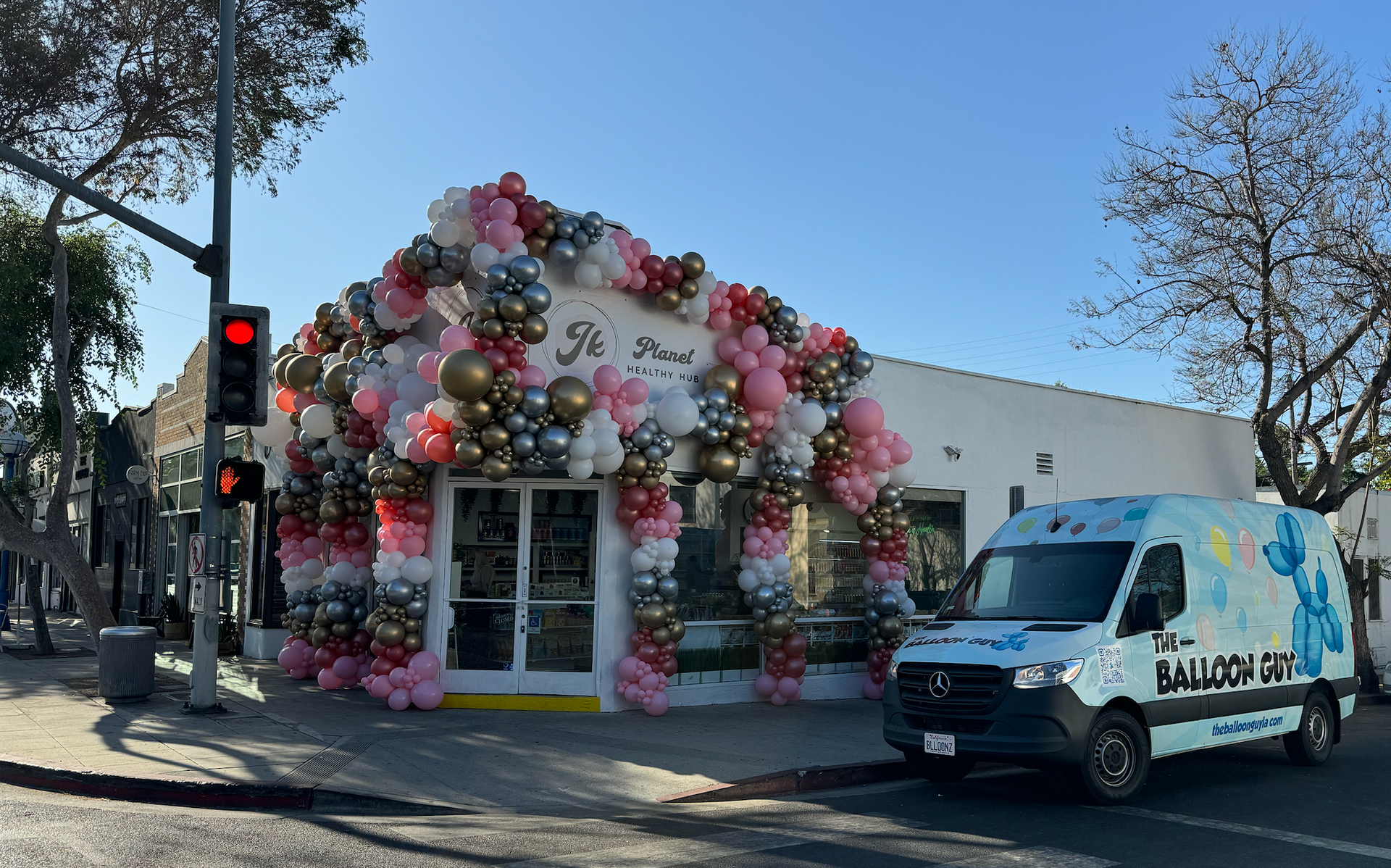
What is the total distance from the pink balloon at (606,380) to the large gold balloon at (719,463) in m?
1.69

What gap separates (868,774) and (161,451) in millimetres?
19330

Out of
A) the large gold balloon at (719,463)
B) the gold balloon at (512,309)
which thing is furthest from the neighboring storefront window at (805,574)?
the gold balloon at (512,309)

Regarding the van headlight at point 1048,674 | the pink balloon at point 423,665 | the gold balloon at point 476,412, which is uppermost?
the gold balloon at point 476,412

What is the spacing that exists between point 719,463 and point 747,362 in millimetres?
1409

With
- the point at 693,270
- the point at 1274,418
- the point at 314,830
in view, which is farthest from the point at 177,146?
the point at 1274,418

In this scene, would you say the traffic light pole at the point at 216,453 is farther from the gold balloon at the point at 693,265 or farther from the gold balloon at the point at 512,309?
the gold balloon at the point at 693,265

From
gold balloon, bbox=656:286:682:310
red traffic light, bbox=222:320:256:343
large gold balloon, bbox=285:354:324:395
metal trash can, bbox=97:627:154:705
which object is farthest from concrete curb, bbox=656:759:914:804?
large gold balloon, bbox=285:354:324:395

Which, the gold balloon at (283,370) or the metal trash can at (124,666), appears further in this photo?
the gold balloon at (283,370)

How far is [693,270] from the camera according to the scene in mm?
13008

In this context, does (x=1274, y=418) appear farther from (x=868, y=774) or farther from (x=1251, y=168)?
(x=868, y=774)

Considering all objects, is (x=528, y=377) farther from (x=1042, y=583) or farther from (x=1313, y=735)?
(x=1313, y=735)

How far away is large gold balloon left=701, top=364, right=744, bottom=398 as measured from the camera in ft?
43.9

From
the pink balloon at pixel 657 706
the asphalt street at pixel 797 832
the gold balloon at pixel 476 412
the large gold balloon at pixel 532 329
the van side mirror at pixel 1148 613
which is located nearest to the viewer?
the asphalt street at pixel 797 832

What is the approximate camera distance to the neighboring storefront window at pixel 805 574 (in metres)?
13.6
